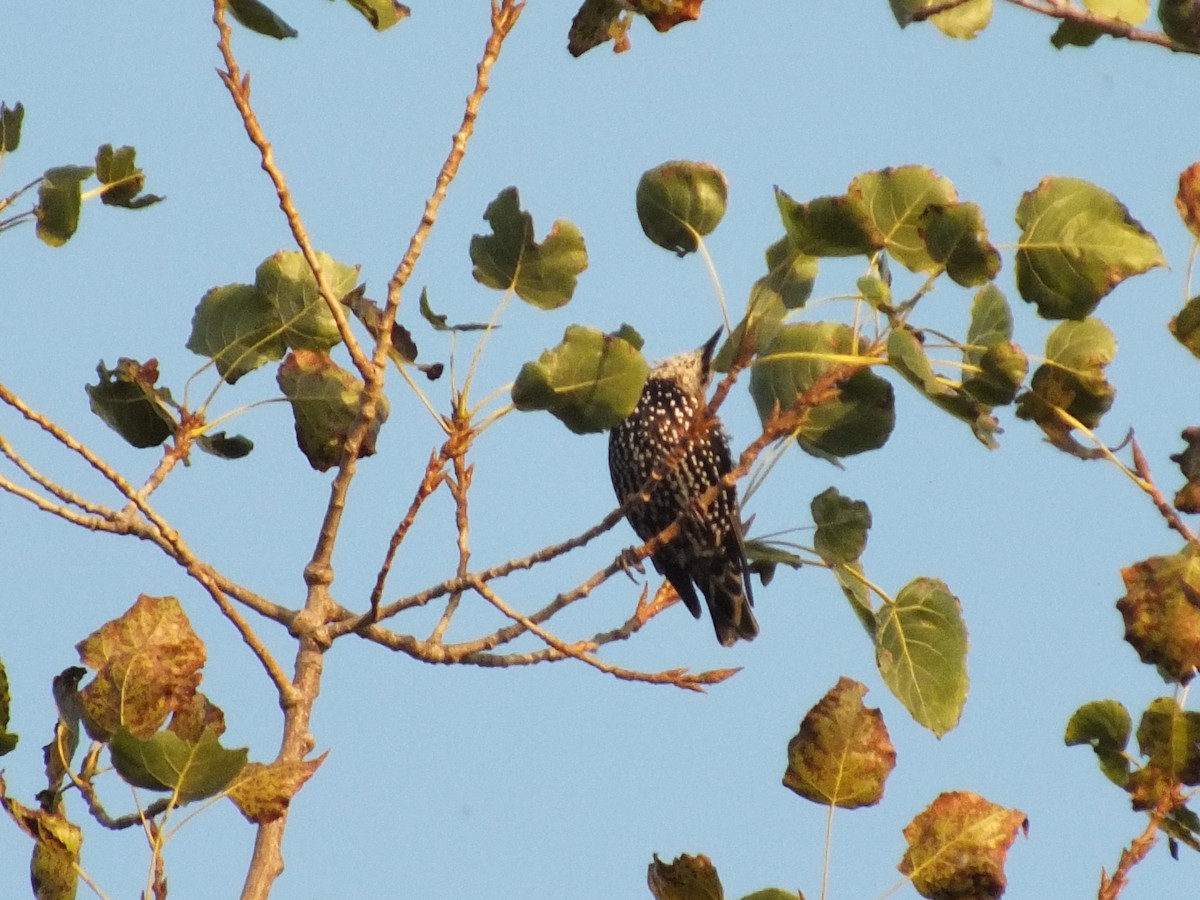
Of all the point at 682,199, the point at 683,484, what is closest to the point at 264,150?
the point at 682,199

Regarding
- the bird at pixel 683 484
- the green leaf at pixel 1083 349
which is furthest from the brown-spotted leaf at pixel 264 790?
the bird at pixel 683 484

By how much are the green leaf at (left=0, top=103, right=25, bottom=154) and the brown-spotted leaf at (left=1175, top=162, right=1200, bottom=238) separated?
2.16 meters

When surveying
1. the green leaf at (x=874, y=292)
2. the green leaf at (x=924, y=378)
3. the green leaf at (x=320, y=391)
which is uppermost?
the green leaf at (x=320, y=391)

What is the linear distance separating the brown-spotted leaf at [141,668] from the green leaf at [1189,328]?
5.05ft

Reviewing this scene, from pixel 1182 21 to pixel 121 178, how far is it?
2.06 metres

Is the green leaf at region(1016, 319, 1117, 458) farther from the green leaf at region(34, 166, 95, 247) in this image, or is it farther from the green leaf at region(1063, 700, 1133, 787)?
the green leaf at region(34, 166, 95, 247)

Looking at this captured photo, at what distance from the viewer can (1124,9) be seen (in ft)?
9.11

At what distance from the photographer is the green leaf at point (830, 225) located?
276 cm

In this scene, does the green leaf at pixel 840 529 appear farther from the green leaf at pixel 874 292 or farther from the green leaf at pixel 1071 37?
the green leaf at pixel 1071 37

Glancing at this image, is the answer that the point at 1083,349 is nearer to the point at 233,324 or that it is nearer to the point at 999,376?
the point at 999,376

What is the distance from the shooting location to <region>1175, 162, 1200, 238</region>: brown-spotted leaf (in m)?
2.40

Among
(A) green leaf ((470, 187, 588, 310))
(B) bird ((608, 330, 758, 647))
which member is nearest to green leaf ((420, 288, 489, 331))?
(A) green leaf ((470, 187, 588, 310))

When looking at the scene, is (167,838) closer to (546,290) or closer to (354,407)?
(354,407)

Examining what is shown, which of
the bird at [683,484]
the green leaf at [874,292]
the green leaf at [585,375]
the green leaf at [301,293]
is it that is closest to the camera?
the green leaf at [874,292]
